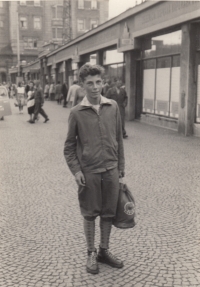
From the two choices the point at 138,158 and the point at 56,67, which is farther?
the point at 56,67

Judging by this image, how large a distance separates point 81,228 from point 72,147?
1437 mm

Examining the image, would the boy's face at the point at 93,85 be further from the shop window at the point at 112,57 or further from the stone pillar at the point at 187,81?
the shop window at the point at 112,57

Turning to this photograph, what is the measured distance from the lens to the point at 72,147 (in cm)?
381

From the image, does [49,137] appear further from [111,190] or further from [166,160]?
[111,190]

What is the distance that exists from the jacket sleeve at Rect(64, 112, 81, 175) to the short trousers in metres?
0.12

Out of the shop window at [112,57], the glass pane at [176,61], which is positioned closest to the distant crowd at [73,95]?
the shop window at [112,57]

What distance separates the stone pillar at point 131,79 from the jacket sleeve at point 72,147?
1453 cm

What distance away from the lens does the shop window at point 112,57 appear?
1962 centimetres

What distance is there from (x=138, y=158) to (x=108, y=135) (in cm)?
550

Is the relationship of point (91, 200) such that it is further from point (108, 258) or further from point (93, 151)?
point (108, 258)

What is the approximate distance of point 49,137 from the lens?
41.9 ft

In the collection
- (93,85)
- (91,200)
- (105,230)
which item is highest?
(93,85)

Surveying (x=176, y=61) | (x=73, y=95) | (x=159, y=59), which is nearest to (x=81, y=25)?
(x=159, y=59)

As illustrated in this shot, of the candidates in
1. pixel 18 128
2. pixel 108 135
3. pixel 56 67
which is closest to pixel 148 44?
pixel 18 128
